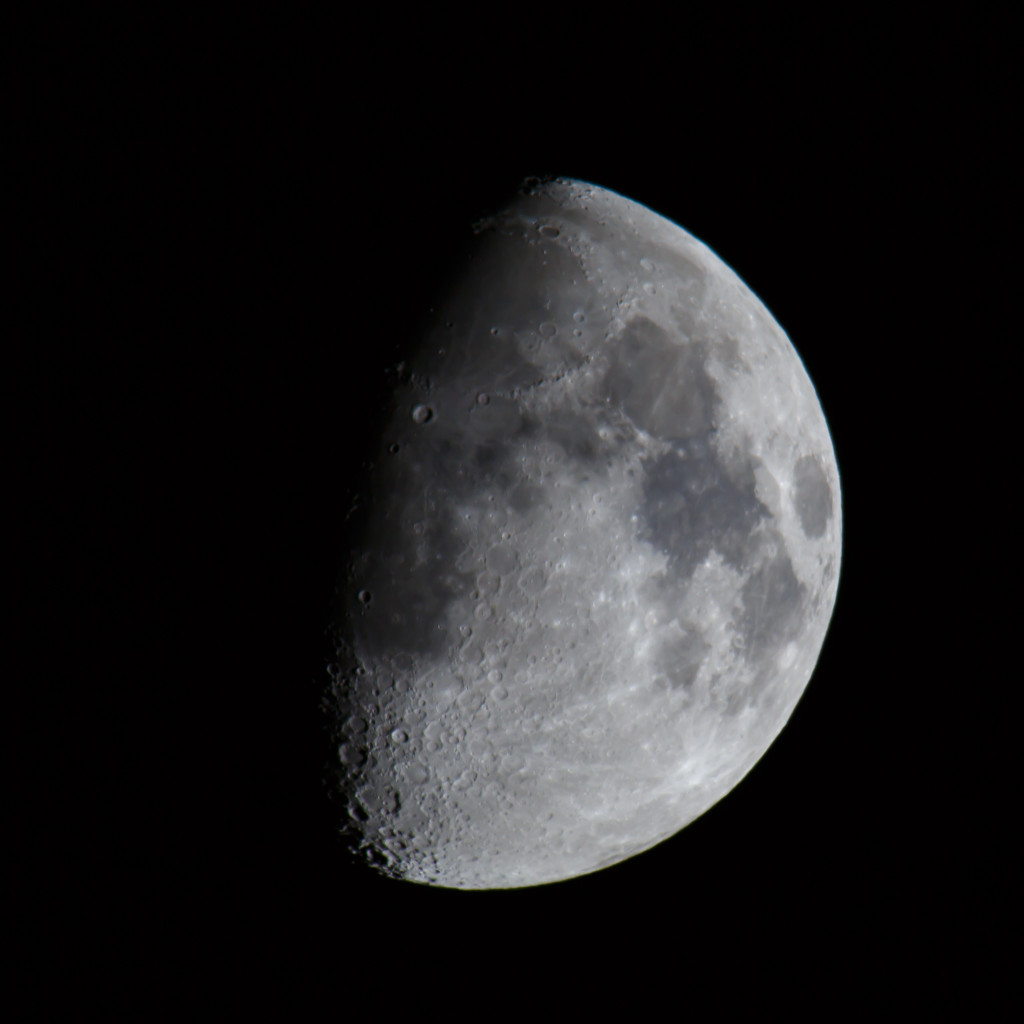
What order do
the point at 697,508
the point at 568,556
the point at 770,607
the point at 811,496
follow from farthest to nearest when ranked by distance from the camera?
the point at 811,496, the point at 770,607, the point at 697,508, the point at 568,556

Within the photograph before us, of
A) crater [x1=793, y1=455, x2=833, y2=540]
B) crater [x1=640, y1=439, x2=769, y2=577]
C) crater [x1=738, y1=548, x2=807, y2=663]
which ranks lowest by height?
crater [x1=738, y1=548, x2=807, y2=663]

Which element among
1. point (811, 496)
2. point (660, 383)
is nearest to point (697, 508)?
point (660, 383)

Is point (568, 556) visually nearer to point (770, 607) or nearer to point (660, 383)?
point (660, 383)

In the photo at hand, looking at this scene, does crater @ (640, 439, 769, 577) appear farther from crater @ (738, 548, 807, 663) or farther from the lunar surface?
crater @ (738, 548, 807, 663)

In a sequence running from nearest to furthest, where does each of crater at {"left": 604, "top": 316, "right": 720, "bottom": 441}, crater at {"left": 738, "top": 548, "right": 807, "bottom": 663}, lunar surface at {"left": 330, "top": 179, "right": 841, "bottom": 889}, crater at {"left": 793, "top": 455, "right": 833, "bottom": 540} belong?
lunar surface at {"left": 330, "top": 179, "right": 841, "bottom": 889} → crater at {"left": 604, "top": 316, "right": 720, "bottom": 441} → crater at {"left": 738, "top": 548, "right": 807, "bottom": 663} → crater at {"left": 793, "top": 455, "right": 833, "bottom": 540}

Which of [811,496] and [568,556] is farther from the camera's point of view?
[811,496]

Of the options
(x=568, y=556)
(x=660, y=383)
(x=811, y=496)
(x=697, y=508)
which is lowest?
(x=568, y=556)

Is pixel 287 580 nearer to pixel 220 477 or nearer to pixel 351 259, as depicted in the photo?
pixel 220 477

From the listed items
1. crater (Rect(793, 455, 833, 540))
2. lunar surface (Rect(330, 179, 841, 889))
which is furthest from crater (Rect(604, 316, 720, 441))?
crater (Rect(793, 455, 833, 540))

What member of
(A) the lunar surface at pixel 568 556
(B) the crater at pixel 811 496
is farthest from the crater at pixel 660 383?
(B) the crater at pixel 811 496

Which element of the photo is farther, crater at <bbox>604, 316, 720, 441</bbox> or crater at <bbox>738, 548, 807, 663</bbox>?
crater at <bbox>738, 548, 807, 663</bbox>
